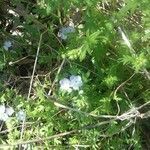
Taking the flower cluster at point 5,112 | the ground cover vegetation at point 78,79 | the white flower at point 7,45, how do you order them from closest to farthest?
the ground cover vegetation at point 78,79 → the flower cluster at point 5,112 → the white flower at point 7,45

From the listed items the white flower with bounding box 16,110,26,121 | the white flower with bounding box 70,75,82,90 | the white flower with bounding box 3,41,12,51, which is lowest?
the white flower with bounding box 16,110,26,121

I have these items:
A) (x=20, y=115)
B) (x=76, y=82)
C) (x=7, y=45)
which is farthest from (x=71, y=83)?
(x=7, y=45)

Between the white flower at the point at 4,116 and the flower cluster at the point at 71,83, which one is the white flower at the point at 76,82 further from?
the white flower at the point at 4,116

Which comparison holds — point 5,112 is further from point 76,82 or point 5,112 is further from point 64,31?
point 64,31

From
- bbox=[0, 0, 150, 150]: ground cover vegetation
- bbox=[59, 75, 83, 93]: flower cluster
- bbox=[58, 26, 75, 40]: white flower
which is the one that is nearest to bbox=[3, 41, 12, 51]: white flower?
bbox=[0, 0, 150, 150]: ground cover vegetation

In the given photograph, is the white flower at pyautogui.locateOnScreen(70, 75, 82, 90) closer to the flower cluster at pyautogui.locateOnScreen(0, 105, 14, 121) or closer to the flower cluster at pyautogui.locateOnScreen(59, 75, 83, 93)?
the flower cluster at pyautogui.locateOnScreen(59, 75, 83, 93)

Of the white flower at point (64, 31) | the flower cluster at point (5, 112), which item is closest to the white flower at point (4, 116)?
the flower cluster at point (5, 112)

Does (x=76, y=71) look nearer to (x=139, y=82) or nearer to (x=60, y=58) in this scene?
(x=60, y=58)

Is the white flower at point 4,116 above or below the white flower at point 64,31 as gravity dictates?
below

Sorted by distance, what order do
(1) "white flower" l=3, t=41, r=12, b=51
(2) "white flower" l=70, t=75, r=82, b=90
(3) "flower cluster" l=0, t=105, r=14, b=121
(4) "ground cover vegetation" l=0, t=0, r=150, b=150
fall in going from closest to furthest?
(4) "ground cover vegetation" l=0, t=0, r=150, b=150 < (2) "white flower" l=70, t=75, r=82, b=90 < (3) "flower cluster" l=0, t=105, r=14, b=121 < (1) "white flower" l=3, t=41, r=12, b=51
